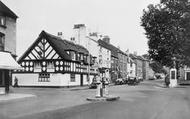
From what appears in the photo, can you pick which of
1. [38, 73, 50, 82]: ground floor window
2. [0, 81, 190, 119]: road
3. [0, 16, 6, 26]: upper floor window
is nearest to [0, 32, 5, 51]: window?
[0, 16, 6, 26]: upper floor window

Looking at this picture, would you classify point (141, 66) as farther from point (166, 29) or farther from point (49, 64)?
point (49, 64)

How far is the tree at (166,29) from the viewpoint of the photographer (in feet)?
152

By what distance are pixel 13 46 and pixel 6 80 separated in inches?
136

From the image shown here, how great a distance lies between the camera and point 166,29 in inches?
1928

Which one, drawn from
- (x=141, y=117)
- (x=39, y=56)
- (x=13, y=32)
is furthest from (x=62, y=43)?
(x=141, y=117)

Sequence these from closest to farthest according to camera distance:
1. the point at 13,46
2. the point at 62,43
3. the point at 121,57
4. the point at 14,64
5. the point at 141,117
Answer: the point at 141,117 → the point at 14,64 → the point at 13,46 → the point at 62,43 → the point at 121,57

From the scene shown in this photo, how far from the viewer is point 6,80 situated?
88.1 feet

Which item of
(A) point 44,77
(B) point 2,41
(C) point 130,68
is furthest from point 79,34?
(C) point 130,68

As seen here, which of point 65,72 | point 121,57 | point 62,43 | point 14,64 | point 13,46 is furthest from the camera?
point 121,57

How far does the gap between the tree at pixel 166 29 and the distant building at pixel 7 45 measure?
82.6 feet

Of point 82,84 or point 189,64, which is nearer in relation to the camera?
point 189,64

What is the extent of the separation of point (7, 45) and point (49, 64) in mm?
20428

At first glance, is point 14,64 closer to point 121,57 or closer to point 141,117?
point 141,117

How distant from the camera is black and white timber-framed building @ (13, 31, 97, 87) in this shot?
46750mm
